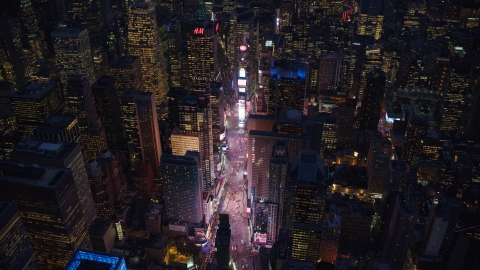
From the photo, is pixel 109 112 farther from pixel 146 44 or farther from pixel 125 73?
pixel 146 44

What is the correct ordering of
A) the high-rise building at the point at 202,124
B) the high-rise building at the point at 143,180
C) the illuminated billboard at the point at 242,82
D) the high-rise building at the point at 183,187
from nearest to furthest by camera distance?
the high-rise building at the point at 183,187, the high-rise building at the point at 143,180, the high-rise building at the point at 202,124, the illuminated billboard at the point at 242,82

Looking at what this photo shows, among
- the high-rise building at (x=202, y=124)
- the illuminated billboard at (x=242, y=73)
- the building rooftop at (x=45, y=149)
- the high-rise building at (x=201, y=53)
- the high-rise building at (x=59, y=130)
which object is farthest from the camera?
the illuminated billboard at (x=242, y=73)

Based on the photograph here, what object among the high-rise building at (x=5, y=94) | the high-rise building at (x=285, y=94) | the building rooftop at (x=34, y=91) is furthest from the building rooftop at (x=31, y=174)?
the high-rise building at (x=285, y=94)

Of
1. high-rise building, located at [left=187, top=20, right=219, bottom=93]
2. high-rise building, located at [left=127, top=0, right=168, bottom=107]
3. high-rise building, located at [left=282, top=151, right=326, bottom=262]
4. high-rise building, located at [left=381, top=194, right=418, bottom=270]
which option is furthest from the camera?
high-rise building, located at [left=127, top=0, right=168, bottom=107]

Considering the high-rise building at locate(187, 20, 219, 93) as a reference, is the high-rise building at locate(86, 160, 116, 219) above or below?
below

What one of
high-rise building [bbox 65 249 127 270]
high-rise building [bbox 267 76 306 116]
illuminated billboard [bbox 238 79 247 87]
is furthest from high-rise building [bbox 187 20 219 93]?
high-rise building [bbox 65 249 127 270]

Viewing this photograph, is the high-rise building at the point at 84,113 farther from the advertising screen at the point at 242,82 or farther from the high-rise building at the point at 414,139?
the high-rise building at the point at 414,139

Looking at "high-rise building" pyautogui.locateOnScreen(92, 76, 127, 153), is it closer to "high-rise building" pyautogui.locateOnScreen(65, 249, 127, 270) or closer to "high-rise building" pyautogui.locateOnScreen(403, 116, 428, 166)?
"high-rise building" pyautogui.locateOnScreen(403, 116, 428, 166)
